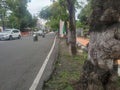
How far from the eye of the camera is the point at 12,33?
5078cm

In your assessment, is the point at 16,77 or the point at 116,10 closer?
the point at 116,10

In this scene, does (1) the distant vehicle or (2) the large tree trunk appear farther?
(1) the distant vehicle

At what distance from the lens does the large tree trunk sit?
5859mm

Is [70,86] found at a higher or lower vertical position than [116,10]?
lower

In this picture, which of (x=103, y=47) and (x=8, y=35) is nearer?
(x=103, y=47)

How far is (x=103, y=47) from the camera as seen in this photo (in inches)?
237

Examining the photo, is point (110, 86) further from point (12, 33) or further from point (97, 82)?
point (12, 33)

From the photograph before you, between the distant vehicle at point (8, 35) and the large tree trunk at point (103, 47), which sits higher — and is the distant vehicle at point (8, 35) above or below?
below

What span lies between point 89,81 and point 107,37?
978 millimetres

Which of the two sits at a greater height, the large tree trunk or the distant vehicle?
the large tree trunk

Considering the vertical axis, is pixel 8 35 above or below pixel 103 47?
below

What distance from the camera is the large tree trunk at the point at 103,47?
5.86 m

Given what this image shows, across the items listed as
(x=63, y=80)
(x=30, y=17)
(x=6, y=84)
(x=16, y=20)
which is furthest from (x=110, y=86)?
(x=30, y=17)

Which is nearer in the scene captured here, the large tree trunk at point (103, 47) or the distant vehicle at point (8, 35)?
the large tree trunk at point (103, 47)
